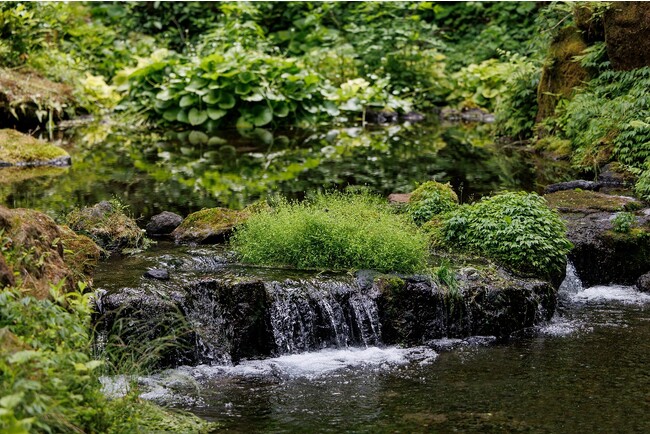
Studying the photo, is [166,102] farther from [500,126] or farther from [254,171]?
[500,126]

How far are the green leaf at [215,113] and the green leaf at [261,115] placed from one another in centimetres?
74

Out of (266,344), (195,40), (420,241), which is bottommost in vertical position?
(266,344)

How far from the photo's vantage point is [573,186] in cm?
1298

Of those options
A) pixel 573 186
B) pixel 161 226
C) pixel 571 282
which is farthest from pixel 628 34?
pixel 161 226

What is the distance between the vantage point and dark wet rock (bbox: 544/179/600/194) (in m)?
12.9

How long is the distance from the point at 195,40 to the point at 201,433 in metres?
23.7

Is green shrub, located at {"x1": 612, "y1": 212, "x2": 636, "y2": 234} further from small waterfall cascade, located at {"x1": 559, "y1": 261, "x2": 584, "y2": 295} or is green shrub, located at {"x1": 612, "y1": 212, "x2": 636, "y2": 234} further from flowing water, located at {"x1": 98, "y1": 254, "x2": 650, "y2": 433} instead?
flowing water, located at {"x1": 98, "y1": 254, "x2": 650, "y2": 433}

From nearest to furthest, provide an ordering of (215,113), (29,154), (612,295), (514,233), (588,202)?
(514,233)
(612,295)
(588,202)
(29,154)
(215,113)

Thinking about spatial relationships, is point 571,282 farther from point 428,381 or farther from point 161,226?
point 161,226

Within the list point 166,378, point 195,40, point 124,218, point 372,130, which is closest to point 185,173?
point 124,218

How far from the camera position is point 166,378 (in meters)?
7.28

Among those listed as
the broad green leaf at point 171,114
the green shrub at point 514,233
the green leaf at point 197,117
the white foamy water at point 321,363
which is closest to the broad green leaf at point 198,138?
the green leaf at point 197,117

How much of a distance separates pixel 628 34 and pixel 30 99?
1357cm

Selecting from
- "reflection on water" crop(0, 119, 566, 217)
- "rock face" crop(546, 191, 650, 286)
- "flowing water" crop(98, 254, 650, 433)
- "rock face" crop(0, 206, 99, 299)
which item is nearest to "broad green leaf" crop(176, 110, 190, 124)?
"reflection on water" crop(0, 119, 566, 217)
